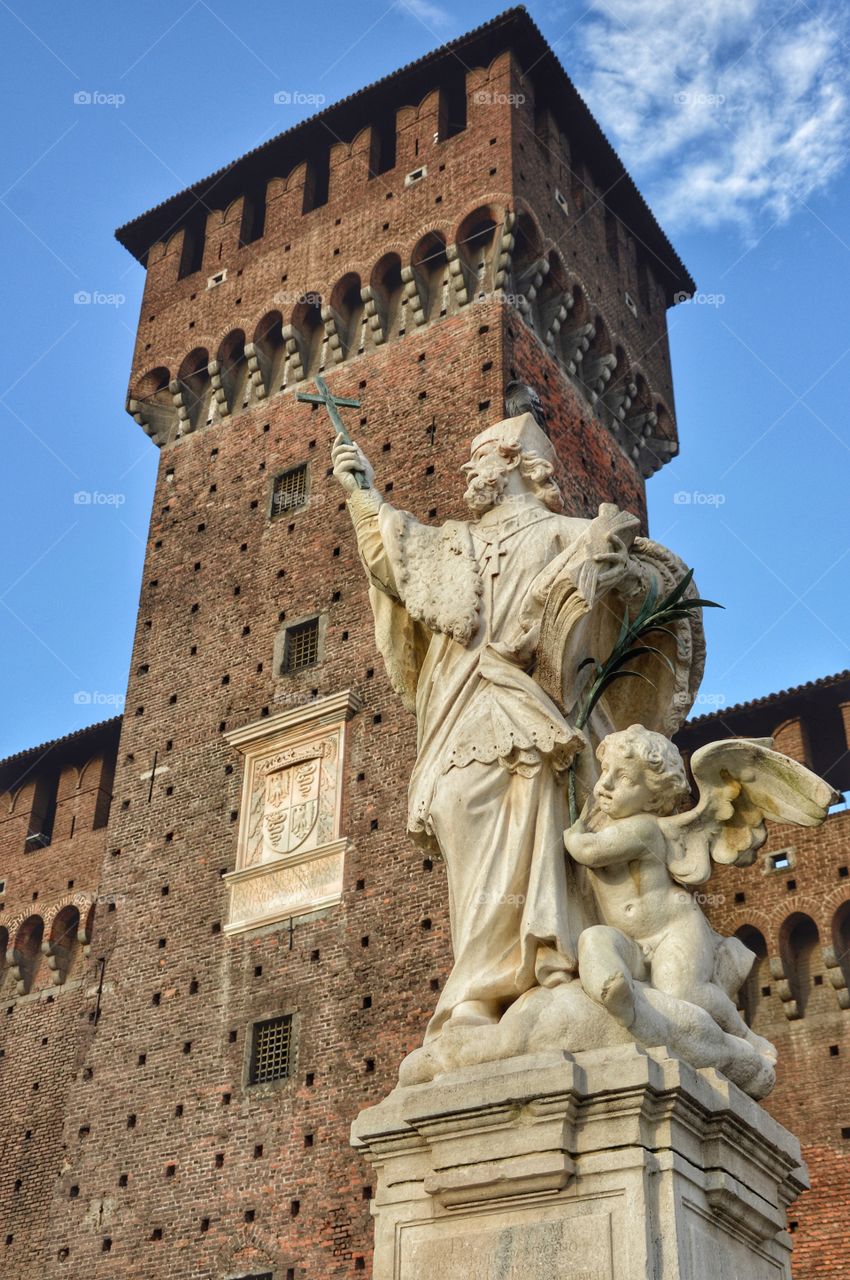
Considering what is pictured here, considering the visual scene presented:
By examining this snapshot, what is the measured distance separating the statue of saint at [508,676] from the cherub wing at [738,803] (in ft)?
1.07

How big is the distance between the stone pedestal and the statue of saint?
38cm

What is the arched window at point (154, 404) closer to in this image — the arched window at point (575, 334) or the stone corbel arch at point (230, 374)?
the stone corbel arch at point (230, 374)

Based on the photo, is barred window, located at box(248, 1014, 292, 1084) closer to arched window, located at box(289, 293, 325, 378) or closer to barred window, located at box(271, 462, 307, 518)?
barred window, located at box(271, 462, 307, 518)

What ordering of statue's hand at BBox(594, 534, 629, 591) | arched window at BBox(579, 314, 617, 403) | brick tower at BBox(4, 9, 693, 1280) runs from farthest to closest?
arched window at BBox(579, 314, 617, 403)
brick tower at BBox(4, 9, 693, 1280)
statue's hand at BBox(594, 534, 629, 591)

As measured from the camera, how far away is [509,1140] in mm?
3711

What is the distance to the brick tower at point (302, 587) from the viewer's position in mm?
15055

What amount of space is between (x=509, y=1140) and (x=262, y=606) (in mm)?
15134

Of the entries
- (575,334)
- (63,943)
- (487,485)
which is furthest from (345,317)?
(487,485)

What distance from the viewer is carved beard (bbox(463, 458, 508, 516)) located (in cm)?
521

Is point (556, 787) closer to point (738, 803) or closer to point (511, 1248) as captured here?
point (738, 803)

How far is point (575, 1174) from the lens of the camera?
3641 millimetres

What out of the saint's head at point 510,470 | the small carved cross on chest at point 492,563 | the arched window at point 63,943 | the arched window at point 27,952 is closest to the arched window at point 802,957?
the arched window at point 63,943

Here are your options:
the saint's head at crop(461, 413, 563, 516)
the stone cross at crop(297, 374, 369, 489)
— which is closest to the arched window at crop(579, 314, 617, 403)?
the stone cross at crop(297, 374, 369, 489)

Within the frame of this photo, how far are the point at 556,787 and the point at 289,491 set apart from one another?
1533 centimetres
